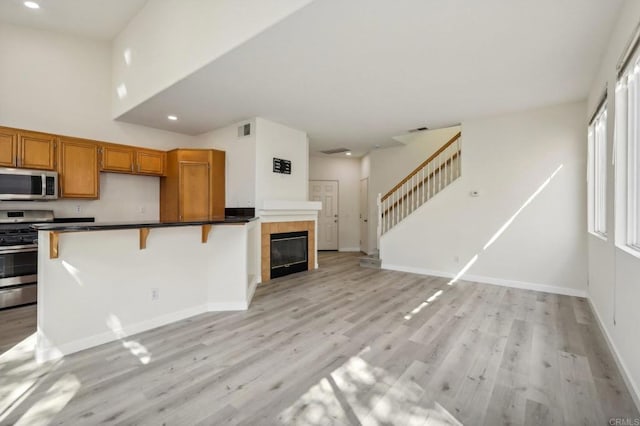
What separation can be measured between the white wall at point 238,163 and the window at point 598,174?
4.78m

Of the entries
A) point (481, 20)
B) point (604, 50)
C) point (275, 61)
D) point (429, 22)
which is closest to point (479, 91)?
point (604, 50)

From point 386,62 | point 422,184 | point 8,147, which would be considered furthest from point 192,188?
point 422,184

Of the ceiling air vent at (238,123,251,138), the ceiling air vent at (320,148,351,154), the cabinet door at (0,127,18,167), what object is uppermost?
the ceiling air vent at (320,148,351,154)

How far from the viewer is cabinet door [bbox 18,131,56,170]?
3.90 meters

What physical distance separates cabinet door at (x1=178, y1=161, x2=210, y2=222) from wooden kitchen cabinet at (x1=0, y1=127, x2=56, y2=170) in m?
1.76

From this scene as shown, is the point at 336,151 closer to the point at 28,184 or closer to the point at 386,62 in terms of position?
the point at 386,62

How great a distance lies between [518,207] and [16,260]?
24.1 feet

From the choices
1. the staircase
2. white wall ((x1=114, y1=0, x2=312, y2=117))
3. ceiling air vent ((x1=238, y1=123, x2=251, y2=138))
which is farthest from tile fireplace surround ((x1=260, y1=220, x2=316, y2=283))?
white wall ((x1=114, y1=0, x2=312, y2=117))

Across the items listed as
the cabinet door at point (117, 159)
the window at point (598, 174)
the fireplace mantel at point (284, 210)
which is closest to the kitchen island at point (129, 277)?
the fireplace mantel at point (284, 210)

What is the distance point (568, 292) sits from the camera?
425 centimetres

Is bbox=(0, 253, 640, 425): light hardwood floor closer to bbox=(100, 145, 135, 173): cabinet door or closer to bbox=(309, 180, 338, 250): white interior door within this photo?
bbox=(100, 145, 135, 173): cabinet door

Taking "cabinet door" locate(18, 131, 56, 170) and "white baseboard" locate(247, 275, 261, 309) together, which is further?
"cabinet door" locate(18, 131, 56, 170)

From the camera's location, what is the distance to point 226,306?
11.5 ft

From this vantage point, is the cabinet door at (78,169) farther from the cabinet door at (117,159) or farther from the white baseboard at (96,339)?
the white baseboard at (96,339)
